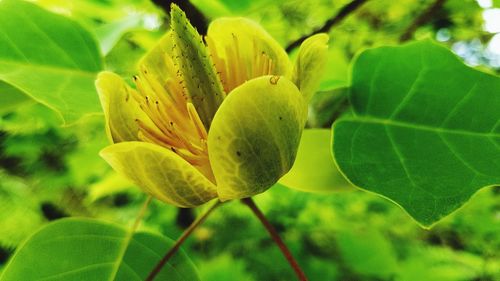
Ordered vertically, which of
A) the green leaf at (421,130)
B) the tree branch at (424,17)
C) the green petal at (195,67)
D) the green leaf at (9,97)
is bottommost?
the tree branch at (424,17)

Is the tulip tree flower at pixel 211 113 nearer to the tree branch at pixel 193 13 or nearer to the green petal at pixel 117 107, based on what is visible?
the green petal at pixel 117 107

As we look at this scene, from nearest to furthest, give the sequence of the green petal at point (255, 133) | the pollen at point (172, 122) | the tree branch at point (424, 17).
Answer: the green petal at point (255, 133) < the pollen at point (172, 122) < the tree branch at point (424, 17)

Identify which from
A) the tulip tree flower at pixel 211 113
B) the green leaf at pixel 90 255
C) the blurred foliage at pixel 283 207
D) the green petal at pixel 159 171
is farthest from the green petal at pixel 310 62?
the blurred foliage at pixel 283 207

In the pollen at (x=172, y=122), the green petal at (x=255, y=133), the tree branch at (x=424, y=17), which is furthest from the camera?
the tree branch at (x=424, y=17)

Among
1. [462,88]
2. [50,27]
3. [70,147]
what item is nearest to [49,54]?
[50,27]

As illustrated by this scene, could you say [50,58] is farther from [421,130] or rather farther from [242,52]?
[421,130]

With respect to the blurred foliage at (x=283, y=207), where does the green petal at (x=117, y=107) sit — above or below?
above

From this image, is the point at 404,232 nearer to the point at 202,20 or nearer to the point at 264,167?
the point at 202,20

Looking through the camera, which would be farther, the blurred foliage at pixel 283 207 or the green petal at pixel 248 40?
the blurred foliage at pixel 283 207
